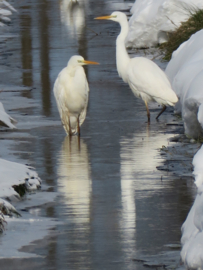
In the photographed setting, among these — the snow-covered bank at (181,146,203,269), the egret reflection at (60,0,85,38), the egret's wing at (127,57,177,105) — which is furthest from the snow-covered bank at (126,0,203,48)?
the snow-covered bank at (181,146,203,269)

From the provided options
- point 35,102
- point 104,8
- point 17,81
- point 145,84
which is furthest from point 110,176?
point 104,8

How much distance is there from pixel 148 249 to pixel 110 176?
2.55 metres

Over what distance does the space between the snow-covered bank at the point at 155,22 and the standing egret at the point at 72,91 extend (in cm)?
841

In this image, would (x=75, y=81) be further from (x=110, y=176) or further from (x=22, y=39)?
(x=22, y=39)

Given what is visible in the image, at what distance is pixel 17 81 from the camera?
1597 centimetres

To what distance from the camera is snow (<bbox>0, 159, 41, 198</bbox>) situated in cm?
753

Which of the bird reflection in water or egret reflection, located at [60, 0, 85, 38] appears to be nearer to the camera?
the bird reflection in water

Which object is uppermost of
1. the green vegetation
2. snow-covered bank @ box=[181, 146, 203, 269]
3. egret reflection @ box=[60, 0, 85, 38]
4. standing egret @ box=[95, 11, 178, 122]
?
snow-covered bank @ box=[181, 146, 203, 269]

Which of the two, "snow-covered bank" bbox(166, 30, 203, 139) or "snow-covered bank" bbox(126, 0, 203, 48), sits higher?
"snow-covered bank" bbox(166, 30, 203, 139)

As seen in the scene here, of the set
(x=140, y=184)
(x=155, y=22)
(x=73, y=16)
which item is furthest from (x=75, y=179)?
(x=73, y=16)

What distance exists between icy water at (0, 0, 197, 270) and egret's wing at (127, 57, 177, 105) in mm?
361

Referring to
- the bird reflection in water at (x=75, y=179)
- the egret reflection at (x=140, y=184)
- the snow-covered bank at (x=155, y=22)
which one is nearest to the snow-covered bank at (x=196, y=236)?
the egret reflection at (x=140, y=184)

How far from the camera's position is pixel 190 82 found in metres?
10.6

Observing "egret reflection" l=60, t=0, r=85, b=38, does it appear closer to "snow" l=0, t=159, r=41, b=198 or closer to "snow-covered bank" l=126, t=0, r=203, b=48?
"snow-covered bank" l=126, t=0, r=203, b=48
